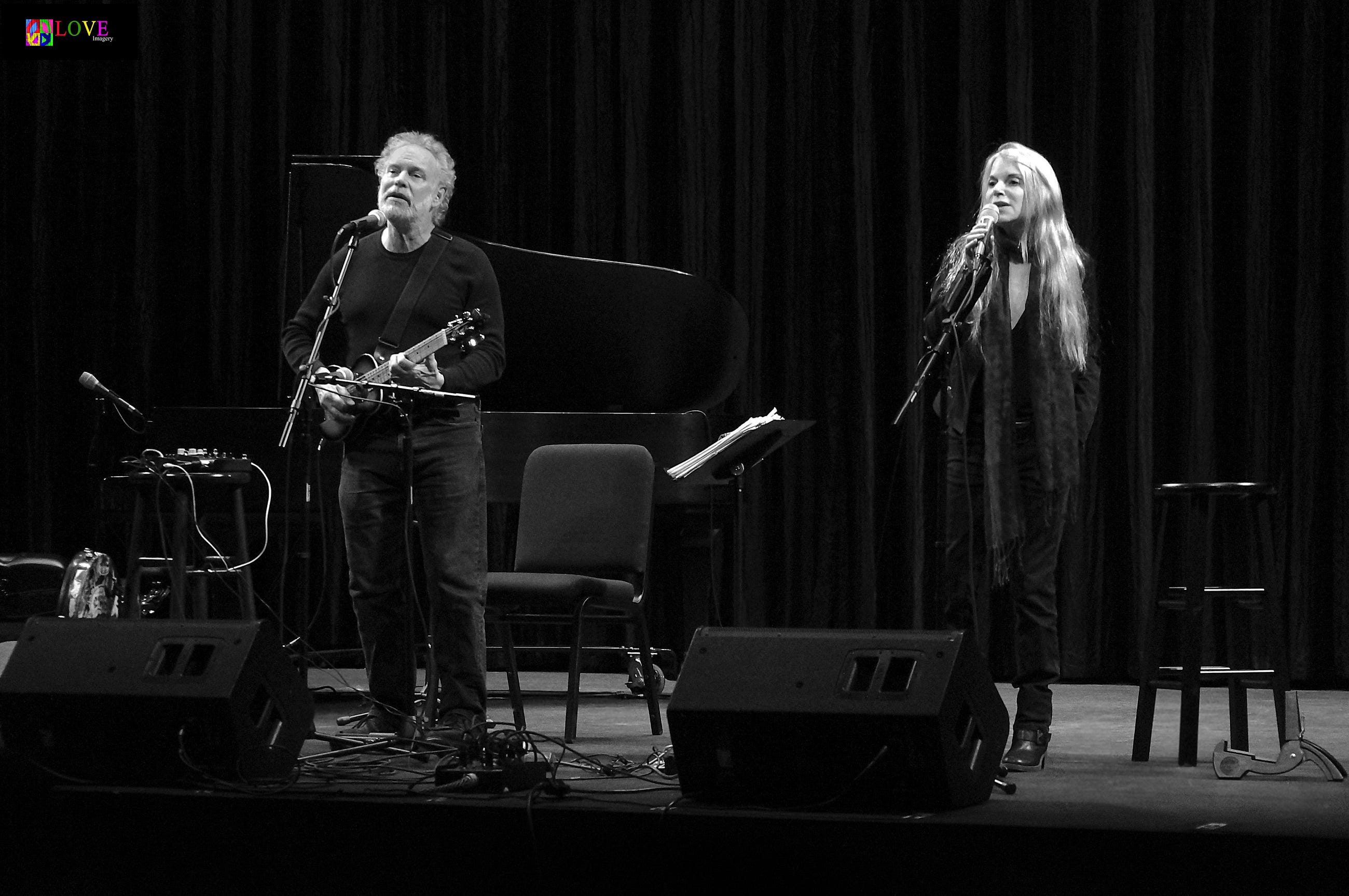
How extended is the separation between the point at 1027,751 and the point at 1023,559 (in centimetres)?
43

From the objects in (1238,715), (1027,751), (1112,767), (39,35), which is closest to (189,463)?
(1027,751)

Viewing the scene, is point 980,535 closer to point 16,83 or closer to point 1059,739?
point 1059,739

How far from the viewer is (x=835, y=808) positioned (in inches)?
109

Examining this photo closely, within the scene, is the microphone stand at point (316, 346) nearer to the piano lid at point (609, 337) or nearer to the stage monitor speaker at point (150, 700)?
the stage monitor speaker at point (150, 700)

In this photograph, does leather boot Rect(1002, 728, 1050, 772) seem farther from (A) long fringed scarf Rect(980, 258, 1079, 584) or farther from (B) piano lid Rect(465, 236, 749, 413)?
(B) piano lid Rect(465, 236, 749, 413)

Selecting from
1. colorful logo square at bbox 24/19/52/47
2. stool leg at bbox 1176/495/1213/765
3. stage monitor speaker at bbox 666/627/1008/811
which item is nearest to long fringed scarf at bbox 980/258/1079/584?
stool leg at bbox 1176/495/1213/765

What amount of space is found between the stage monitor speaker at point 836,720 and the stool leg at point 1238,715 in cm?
112

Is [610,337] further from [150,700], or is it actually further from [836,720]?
[836,720]

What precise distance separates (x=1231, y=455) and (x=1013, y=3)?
6.38ft

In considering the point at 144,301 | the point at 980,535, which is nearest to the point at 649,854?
the point at 980,535

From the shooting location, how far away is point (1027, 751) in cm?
348

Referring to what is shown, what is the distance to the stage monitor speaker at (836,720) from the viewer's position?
2.71 m

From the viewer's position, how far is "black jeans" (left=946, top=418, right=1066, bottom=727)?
3.56m

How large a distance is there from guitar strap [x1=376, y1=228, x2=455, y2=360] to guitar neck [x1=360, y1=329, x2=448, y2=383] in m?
0.05
